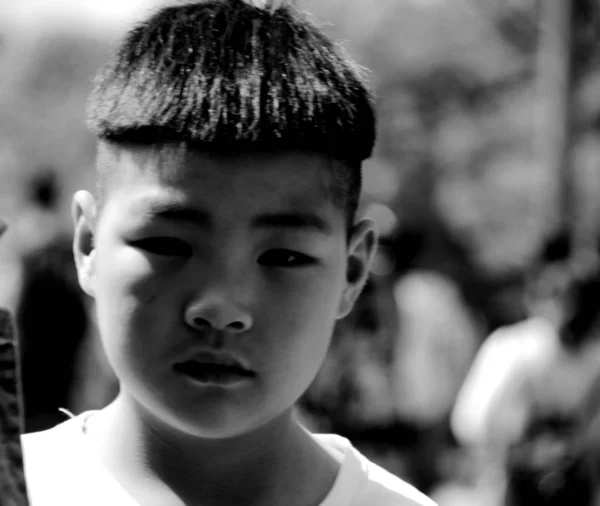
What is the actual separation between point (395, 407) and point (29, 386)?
79.3 inches

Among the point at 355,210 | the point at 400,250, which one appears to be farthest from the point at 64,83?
the point at 355,210

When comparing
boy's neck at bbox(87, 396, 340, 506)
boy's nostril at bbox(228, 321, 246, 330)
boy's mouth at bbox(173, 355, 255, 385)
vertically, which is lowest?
boy's neck at bbox(87, 396, 340, 506)

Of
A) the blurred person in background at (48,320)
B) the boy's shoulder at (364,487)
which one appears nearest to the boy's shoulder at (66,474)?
the boy's shoulder at (364,487)

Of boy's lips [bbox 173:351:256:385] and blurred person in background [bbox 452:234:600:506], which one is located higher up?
boy's lips [bbox 173:351:256:385]

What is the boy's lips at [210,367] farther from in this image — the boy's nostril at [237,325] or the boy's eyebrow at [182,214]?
the boy's eyebrow at [182,214]

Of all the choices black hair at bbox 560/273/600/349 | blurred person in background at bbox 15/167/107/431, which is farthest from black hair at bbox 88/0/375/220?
blurred person in background at bbox 15/167/107/431

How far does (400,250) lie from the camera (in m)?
7.17

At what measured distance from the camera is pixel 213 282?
1896mm

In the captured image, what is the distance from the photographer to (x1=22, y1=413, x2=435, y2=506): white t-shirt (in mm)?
2113

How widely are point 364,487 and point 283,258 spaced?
21.7 inches

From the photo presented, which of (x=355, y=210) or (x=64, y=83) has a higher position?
(x=355, y=210)

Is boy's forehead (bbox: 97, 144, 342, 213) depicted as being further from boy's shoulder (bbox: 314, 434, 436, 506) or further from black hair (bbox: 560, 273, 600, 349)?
black hair (bbox: 560, 273, 600, 349)

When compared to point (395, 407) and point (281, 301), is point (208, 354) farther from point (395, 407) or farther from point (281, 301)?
point (395, 407)

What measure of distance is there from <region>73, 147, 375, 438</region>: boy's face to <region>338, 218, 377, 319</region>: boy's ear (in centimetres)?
18
